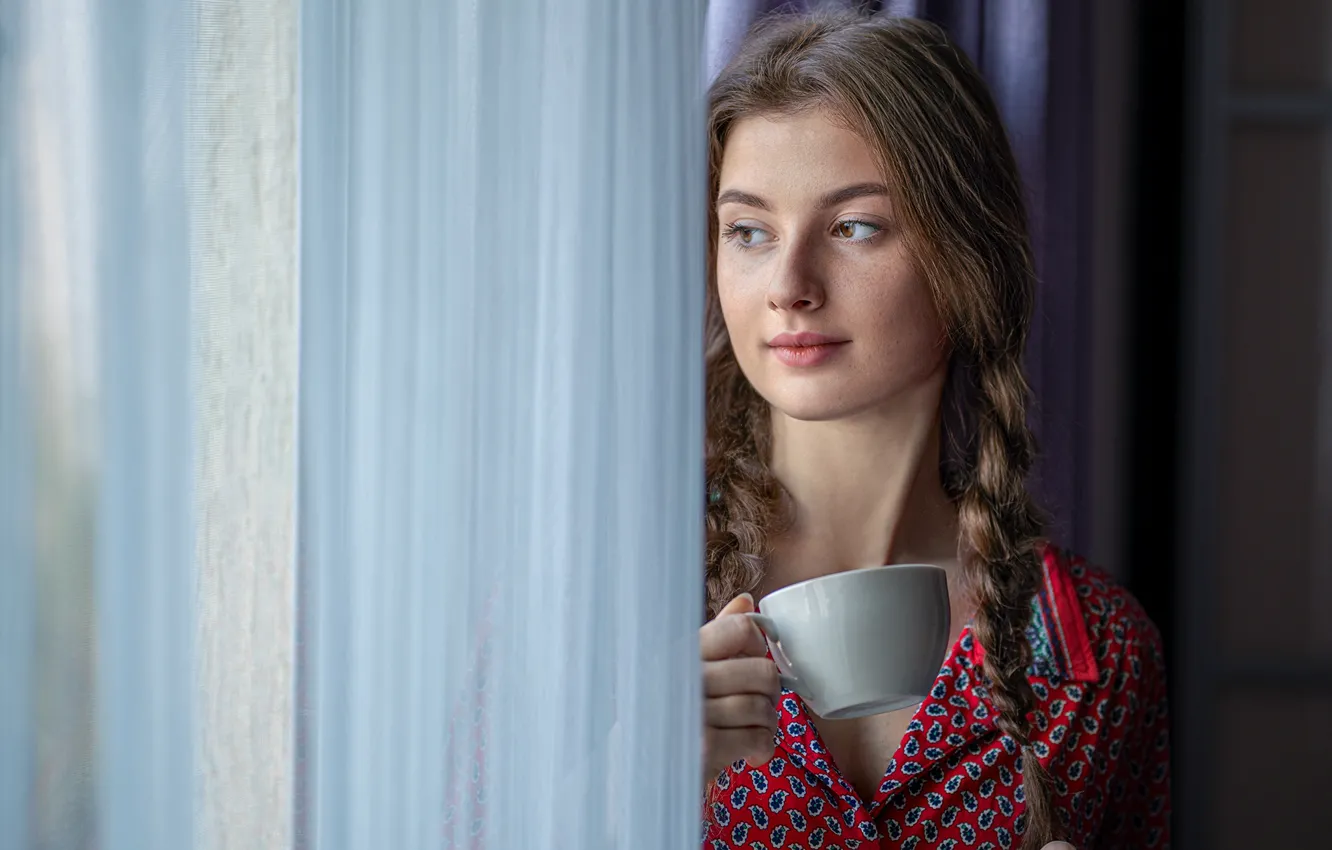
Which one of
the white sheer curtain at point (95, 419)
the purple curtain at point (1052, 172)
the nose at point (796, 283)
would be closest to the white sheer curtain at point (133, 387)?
the white sheer curtain at point (95, 419)

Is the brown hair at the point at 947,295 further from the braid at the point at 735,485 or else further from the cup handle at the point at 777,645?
the cup handle at the point at 777,645

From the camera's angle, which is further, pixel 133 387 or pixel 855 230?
pixel 855 230

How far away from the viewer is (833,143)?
0.78m

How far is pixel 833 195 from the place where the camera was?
772 millimetres

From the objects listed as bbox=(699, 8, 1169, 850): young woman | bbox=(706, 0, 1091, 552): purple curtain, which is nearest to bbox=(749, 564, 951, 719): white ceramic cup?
bbox=(699, 8, 1169, 850): young woman

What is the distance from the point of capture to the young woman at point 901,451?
79 cm

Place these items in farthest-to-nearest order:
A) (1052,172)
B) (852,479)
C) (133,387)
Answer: (1052,172) → (852,479) → (133,387)

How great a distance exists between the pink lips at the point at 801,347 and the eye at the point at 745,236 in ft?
0.22

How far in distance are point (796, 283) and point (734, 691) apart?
29cm

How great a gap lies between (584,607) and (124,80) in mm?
239

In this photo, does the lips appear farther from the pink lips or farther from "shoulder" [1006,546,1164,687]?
"shoulder" [1006,546,1164,687]

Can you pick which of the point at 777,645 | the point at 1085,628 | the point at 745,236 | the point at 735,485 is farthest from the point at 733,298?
the point at 1085,628

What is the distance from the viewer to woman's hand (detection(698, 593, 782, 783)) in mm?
606

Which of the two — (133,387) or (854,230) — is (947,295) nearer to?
(854,230)
